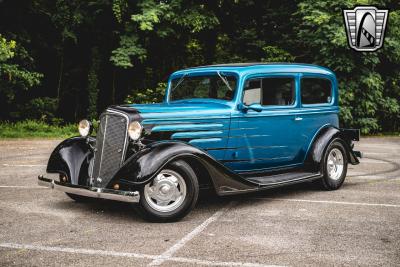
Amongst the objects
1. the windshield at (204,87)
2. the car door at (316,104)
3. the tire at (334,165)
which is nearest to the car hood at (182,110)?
the windshield at (204,87)

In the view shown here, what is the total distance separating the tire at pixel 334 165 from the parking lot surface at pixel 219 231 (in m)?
0.16

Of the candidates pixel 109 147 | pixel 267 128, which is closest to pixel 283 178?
pixel 267 128

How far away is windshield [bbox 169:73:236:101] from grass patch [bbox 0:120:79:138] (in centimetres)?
1142

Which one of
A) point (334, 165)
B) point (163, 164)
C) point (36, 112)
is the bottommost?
point (36, 112)

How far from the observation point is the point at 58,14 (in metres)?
21.2

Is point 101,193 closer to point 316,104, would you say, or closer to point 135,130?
point 135,130

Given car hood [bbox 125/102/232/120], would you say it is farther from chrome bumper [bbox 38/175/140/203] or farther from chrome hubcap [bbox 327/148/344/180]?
chrome hubcap [bbox 327/148/344/180]

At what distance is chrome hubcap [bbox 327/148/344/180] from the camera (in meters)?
7.92

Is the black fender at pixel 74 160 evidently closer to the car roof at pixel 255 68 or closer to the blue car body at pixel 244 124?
the blue car body at pixel 244 124

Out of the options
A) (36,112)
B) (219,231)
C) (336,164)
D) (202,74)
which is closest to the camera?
(219,231)

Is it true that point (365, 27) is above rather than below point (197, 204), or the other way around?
above

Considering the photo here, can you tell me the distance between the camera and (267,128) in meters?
7.01

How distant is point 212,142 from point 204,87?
1.05 meters

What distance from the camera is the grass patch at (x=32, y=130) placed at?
17.8 meters
